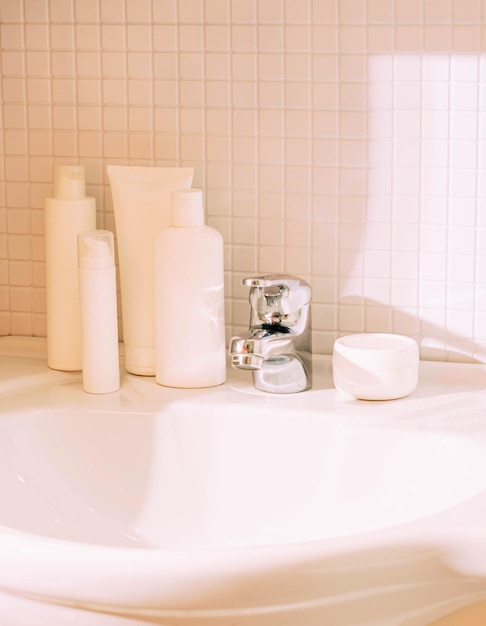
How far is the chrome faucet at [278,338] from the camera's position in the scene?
1.04m

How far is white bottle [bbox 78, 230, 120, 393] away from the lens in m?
1.05

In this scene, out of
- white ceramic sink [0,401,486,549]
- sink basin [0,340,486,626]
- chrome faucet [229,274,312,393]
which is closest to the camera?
sink basin [0,340,486,626]

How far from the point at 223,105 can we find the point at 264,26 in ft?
0.31

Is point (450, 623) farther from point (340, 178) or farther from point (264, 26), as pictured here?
point (264, 26)

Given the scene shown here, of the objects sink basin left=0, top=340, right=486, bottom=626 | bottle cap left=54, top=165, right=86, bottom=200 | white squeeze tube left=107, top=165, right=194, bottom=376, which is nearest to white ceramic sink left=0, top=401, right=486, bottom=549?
sink basin left=0, top=340, right=486, bottom=626

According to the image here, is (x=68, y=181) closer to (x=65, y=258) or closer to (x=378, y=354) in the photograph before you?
(x=65, y=258)

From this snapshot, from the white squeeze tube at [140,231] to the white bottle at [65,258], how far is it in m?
0.04

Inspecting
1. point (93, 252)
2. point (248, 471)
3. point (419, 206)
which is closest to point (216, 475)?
point (248, 471)

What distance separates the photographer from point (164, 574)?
2.26 feet

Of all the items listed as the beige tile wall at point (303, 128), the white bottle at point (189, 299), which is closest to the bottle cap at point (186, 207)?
the white bottle at point (189, 299)

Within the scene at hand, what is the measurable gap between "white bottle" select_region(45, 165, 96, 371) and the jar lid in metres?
0.29

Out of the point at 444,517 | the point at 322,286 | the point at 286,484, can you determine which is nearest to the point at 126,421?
the point at 286,484

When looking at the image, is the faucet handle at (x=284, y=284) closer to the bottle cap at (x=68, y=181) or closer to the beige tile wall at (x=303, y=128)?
Result: the beige tile wall at (x=303, y=128)

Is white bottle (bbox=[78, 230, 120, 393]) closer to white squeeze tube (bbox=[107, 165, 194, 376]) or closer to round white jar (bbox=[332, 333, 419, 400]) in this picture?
white squeeze tube (bbox=[107, 165, 194, 376])
